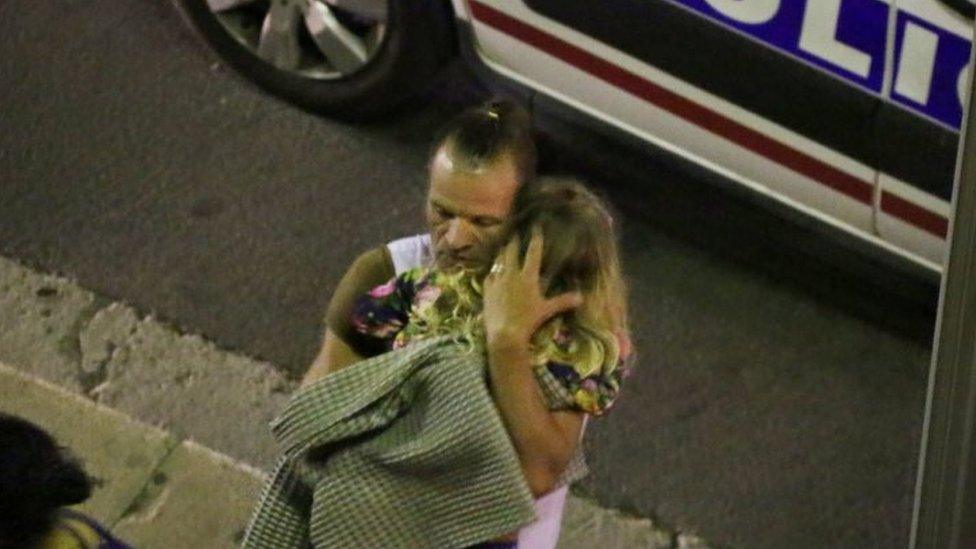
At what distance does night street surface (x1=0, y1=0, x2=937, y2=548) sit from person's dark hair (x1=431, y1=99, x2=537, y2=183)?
61.9 inches

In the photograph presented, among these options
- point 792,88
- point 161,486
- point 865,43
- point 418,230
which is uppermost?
point 865,43

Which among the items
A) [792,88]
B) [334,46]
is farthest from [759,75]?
[334,46]

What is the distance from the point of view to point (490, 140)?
8.01 ft

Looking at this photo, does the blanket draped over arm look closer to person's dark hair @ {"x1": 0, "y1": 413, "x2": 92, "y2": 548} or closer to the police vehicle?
person's dark hair @ {"x1": 0, "y1": 413, "x2": 92, "y2": 548}

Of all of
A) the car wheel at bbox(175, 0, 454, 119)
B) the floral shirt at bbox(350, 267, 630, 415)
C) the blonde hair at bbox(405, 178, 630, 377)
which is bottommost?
the car wheel at bbox(175, 0, 454, 119)

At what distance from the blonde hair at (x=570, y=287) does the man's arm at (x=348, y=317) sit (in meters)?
0.27

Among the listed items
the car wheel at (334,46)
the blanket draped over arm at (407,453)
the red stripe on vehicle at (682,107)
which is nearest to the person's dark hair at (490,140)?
the blanket draped over arm at (407,453)

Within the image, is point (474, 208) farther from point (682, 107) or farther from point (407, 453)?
point (682, 107)

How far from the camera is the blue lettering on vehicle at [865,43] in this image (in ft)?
11.5

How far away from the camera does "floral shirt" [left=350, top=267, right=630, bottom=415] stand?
233 cm

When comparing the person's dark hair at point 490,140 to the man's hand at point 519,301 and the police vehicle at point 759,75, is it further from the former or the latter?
the police vehicle at point 759,75

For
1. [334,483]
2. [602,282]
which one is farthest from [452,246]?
[334,483]

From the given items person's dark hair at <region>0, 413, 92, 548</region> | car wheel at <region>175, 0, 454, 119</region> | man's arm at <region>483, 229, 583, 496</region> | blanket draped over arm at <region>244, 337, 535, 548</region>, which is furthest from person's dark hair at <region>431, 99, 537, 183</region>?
car wheel at <region>175, 0, 454, 119</region>

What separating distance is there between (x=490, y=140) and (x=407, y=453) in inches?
19.0
